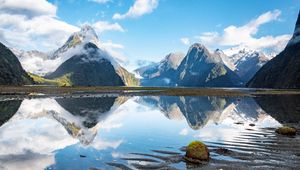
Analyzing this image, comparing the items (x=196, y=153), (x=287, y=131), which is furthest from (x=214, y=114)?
(x=196, y=153)

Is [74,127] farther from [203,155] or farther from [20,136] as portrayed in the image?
[203,155]

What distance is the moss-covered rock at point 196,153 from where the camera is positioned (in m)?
21.6

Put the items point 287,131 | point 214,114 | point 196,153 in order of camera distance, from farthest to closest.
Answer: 1. point 214,114
2. point 287,131
3. point 196,153

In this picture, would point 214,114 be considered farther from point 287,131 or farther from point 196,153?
point 196,153

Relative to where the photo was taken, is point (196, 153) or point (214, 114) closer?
point (196, 153)

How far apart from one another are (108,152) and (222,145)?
31.8 ft

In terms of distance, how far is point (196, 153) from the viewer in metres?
21.8

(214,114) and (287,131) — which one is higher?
(214,114)

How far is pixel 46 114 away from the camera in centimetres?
5453

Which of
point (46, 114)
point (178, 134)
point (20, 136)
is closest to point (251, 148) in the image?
point (178, 134)

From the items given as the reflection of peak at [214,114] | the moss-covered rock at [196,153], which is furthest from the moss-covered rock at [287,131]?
the moss-covered rock at [196,153]

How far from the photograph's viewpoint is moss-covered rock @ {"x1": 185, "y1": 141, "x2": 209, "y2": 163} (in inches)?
851

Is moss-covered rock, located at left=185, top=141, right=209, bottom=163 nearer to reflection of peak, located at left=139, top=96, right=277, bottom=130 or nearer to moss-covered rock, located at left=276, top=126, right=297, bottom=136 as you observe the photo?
moss-covered rock, located at left=276, top=126, right=297, bottom=136

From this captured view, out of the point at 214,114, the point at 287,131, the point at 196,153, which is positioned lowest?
the point at 196,153
